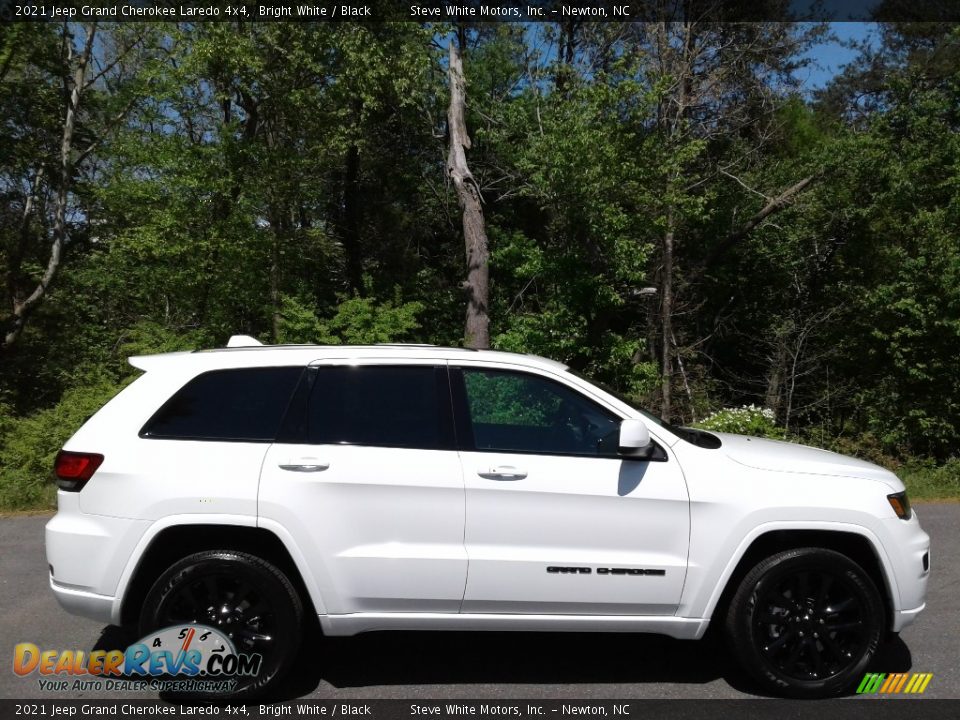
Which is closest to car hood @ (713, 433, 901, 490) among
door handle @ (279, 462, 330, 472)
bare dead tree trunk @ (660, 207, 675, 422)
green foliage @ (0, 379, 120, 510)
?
door handle @ (279, 462, 330, 472)

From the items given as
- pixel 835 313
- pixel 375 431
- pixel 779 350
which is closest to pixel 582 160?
pixel 779 350

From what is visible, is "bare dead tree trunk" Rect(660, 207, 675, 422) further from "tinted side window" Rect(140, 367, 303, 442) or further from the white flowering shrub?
"tinted side window" Rect(140, 367, 303, 442)

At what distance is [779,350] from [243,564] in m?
15.6

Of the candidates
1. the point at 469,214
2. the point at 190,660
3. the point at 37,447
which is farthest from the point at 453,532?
the point at 469,214

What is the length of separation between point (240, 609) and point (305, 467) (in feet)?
2.59

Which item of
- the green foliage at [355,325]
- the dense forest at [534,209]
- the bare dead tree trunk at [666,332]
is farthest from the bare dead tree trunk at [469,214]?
the bare dead tree trunk at [666,332]

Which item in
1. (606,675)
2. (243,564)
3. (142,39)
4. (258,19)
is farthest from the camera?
(142,39)

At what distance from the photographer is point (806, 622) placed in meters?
4.34

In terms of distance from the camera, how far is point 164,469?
14.0 feet

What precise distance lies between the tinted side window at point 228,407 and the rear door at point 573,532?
1.02 metres

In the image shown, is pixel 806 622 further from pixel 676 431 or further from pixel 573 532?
pixel 573 532

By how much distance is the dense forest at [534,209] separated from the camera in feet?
50.1

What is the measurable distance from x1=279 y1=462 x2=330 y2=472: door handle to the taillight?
0.95 metres

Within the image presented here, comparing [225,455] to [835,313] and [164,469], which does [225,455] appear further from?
[835,313]
